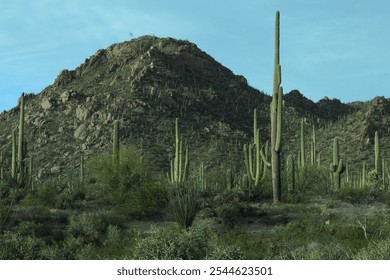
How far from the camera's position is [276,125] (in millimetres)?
23859

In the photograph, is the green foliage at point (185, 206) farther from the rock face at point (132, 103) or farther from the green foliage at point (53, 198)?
the rock face at point (132, 103)

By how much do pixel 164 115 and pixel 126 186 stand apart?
3953cm

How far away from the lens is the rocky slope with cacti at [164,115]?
56969 mm

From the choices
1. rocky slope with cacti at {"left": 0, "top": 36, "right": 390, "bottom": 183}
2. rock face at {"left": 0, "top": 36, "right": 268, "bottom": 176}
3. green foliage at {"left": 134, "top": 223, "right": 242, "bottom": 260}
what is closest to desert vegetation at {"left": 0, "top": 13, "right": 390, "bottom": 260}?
green foliage at {"left": 134, "top": 223, "right": 242, "bottom": 260}

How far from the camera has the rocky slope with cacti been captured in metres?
57.0

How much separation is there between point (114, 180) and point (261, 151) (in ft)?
20.9

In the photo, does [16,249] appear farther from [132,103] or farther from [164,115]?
[132,103]

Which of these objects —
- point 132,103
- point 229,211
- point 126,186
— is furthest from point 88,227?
point 132,103

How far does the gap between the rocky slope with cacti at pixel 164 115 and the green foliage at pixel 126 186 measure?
22.1m

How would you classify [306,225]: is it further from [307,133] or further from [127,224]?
[307,133]

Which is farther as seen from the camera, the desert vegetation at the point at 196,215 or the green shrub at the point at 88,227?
the green shrub at the point at 88,227

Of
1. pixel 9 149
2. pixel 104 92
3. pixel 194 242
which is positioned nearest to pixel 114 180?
pixel 194 242

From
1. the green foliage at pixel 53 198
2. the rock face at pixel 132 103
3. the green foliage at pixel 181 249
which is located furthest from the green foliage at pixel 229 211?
the rock face at pixel 132 103

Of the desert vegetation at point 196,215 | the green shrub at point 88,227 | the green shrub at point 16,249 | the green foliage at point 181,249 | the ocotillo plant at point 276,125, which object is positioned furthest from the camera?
the ocotillo plant at point 276,125
